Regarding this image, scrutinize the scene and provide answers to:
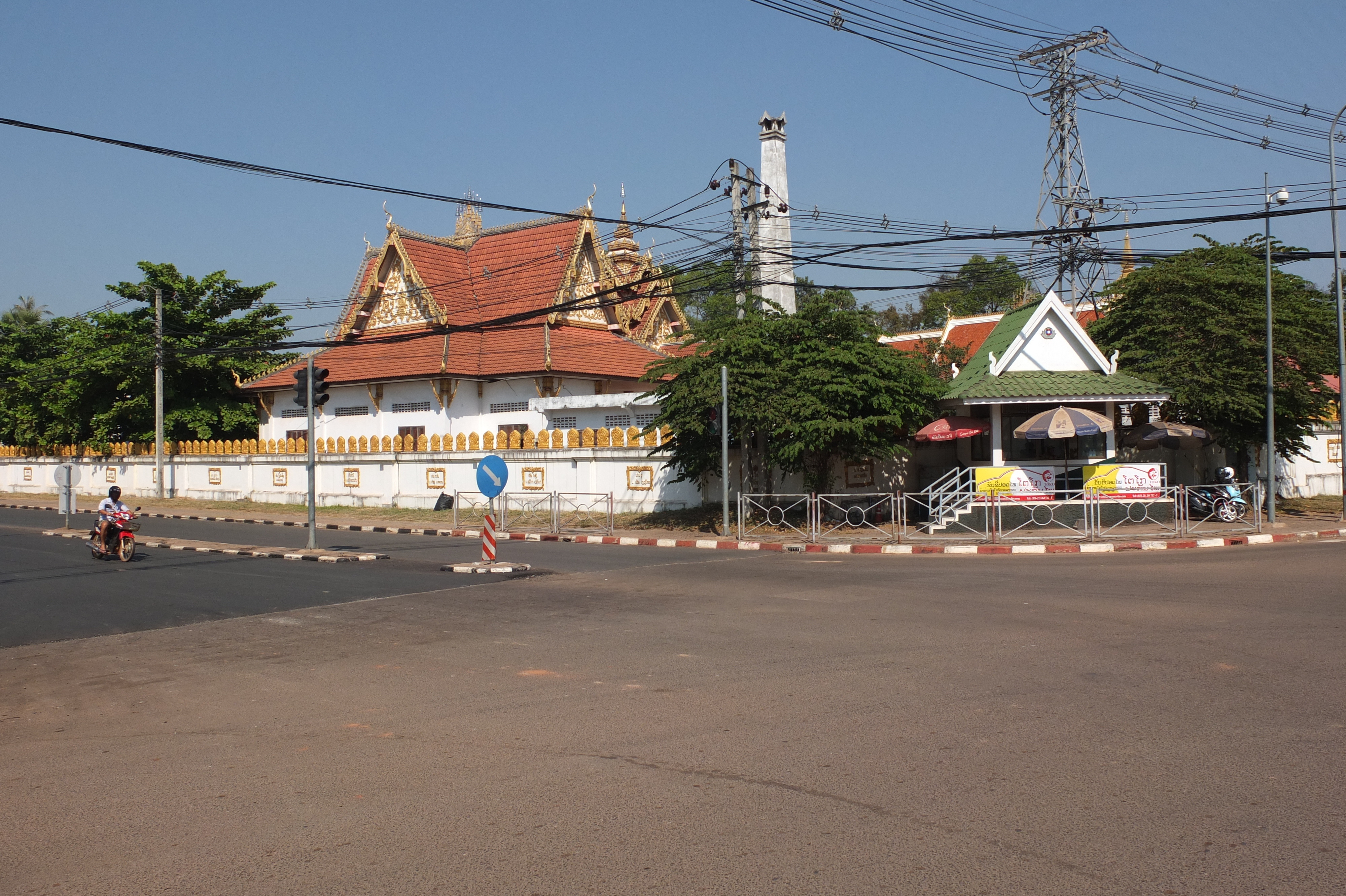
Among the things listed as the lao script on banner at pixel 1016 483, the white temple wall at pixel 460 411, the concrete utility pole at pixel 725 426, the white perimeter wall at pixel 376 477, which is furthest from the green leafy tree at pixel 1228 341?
the white temple wall at pixel 460 411

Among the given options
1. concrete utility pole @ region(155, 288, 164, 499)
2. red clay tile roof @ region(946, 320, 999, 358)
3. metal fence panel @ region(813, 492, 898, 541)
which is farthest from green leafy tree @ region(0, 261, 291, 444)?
red clay tile roof @ region(946, 320, 999, 358)

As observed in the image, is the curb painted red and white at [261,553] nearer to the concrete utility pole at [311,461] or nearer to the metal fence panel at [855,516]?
the concrete utility pole at [311,461]

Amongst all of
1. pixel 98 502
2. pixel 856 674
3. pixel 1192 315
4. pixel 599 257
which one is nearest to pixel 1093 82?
pixel 1192 315

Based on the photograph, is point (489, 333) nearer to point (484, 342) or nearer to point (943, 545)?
point (484, 342)

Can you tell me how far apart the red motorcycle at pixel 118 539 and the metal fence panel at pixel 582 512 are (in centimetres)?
908

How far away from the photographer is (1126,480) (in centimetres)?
2197

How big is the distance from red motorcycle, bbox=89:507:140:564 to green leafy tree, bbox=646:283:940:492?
10.9 meters

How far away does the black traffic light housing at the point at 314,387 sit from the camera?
742 inches

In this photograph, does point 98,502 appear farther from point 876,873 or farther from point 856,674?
point 876,873

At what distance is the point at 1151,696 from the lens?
23.0 feet

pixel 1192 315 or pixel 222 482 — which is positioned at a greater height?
pixel 1192 315

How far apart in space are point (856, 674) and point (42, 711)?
610cm

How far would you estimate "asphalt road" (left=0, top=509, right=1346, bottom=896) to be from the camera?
14.0ft

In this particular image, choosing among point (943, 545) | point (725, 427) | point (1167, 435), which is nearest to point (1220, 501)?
point (1167, 435)
